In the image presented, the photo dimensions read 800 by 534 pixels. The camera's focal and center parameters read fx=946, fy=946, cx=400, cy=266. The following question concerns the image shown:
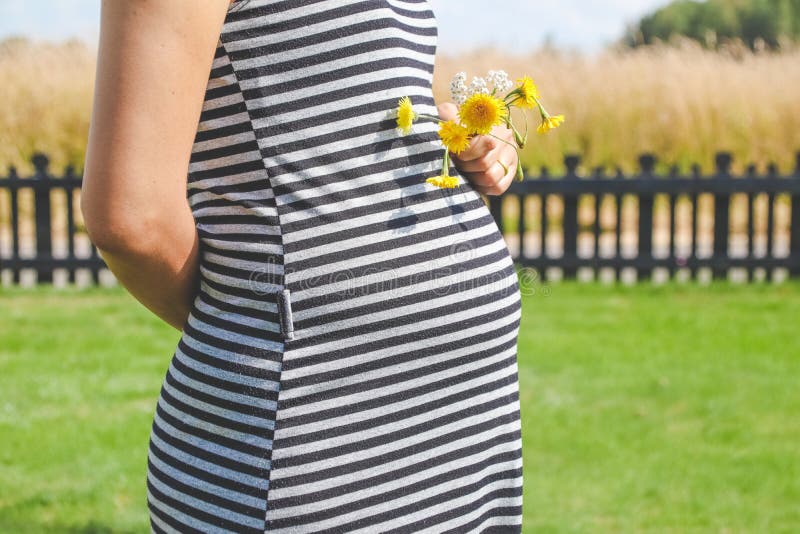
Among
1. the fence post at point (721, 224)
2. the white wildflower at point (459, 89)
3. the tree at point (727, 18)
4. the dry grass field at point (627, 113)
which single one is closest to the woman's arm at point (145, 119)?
the white wildflower at point (459, 89)

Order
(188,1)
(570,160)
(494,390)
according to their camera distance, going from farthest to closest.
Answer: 1. (570,160)
2. (494,390)
3. (188,1)

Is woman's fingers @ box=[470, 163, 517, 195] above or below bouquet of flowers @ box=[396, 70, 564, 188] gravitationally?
below

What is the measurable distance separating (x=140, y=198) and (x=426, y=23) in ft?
A: 1.61

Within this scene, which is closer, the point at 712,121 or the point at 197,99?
the point at 197,99

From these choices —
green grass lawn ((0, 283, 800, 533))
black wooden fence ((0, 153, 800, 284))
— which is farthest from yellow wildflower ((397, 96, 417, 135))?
black wooden fence ((0, 153, 800, 284))

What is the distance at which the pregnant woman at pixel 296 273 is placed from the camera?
1.14 metres

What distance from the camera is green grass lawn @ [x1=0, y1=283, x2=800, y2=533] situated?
3592mm

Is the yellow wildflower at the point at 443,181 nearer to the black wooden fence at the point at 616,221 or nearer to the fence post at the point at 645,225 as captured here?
the black wooden fence at the point at 616,221

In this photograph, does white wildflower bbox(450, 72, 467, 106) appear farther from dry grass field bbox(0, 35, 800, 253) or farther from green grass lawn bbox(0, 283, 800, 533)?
dry grass field bbox(0, 35, 800, 253)

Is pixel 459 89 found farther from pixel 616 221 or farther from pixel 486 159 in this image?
pixel 616 221

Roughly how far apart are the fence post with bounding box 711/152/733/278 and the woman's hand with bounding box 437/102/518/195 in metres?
6.47

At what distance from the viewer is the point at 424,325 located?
1.23 meters

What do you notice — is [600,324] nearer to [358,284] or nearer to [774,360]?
[774,360]

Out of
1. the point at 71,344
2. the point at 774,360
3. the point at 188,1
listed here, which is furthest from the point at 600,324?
the point at 188,1
